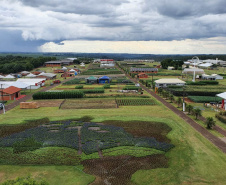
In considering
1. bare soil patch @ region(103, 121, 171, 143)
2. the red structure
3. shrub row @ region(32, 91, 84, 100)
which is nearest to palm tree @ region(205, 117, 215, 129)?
bare soil patch @ region(103, 121, 171, 143)

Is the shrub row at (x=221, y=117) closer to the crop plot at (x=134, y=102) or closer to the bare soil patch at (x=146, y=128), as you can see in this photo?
the bare soil patch at (x=146, y=128)

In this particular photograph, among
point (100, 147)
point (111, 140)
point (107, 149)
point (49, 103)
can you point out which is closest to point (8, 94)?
point (49, 103)

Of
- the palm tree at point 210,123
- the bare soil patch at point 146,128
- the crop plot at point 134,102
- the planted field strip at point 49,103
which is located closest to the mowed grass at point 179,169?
the bare soil patch at point 146,128

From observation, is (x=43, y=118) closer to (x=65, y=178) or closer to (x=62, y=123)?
(x=62, y=123)

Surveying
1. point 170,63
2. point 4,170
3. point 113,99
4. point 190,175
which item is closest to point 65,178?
point 4,170

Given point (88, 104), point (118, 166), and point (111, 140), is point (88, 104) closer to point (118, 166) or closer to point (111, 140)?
point (111, 140)

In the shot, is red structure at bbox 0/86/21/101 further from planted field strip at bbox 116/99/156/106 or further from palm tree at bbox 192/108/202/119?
palm tree at bbox 192/108/202/119

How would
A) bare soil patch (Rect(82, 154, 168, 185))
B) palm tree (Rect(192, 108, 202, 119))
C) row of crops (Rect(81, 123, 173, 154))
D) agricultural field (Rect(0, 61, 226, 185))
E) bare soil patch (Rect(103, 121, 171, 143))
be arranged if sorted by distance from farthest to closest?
palm tree (Rect(192, 108, 202, 119)) < bare soil patch (Rect(103, 121, 171, 143)) < row of crops (Rect(81, 123, 173, 154)) < agricultural field (Rect(0, 61, 226, 185)) < bare soil patch (Rect(82, 154, 168, 185))
